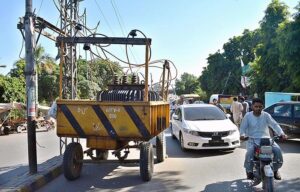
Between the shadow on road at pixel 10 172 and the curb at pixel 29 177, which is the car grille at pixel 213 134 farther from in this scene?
the shadow on road at pixel 10 172

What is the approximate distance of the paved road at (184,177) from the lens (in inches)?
292

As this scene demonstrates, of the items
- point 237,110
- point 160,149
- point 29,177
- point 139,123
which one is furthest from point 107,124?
point 237,110

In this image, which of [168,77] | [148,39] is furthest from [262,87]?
[148,39]

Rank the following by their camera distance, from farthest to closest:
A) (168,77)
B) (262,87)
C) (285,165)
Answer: (262,87) < (168,77) < (285,165)

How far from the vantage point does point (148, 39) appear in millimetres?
7855

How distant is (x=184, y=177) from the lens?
8.34 metres

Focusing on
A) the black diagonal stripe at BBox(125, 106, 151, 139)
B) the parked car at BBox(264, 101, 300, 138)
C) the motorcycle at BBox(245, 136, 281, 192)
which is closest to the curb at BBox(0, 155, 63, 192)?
the black diagonal stripe at BBox(125, 106, 151, 139)

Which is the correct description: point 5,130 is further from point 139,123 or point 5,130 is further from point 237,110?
point 139,123

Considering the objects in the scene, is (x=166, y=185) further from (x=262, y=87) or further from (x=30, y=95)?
(x=262, y=87)

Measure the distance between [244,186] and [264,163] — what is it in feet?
4.41

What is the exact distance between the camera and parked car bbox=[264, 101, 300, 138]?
1333cm

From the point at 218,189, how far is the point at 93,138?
2615mm

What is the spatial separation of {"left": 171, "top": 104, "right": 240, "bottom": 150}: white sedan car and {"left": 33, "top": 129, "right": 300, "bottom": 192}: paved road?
14.3 inches

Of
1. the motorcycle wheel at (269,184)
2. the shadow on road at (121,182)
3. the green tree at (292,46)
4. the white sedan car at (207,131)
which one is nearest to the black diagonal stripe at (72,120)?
the shadow on road at (121,182)
